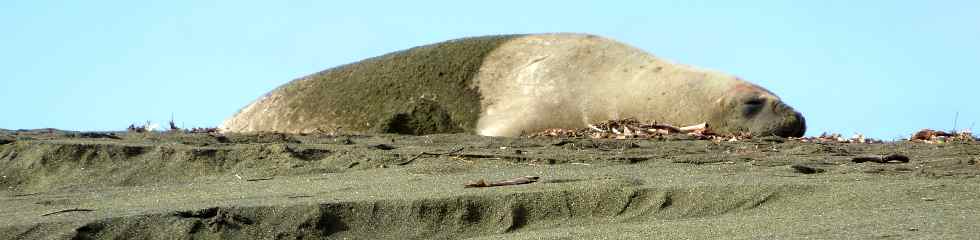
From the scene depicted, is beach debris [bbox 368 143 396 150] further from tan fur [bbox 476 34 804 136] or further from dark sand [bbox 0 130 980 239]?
tan fur [bbox 476 34 804 136]

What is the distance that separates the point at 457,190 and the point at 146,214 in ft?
4.49

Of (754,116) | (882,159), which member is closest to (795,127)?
(754,116)

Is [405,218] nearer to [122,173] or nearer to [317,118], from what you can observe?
[122,173]

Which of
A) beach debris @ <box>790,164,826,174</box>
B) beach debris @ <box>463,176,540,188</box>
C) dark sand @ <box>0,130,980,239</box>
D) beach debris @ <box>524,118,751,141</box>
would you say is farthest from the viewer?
beach debris @ <box>524,118,751,141</box>

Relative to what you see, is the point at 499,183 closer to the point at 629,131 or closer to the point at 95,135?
the point at 95,135

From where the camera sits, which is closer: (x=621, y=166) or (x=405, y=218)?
(x=405, y=218)

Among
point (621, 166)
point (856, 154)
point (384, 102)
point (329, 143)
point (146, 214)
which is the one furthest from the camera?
point (384, 102)

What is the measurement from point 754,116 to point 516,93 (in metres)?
2.18

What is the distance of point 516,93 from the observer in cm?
1345

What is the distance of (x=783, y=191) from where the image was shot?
6.11m

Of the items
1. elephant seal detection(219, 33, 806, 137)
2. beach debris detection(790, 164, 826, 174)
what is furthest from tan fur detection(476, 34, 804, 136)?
beach debris detection(790, 164, 826, 174)

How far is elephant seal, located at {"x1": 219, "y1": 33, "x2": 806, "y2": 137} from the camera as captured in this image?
12.8 meters

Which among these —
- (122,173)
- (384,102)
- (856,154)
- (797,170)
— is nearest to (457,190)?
(797,170)

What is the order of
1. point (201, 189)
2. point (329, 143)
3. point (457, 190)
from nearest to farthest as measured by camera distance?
point (457, 190)
point (201, 189)
point (329, 143)
